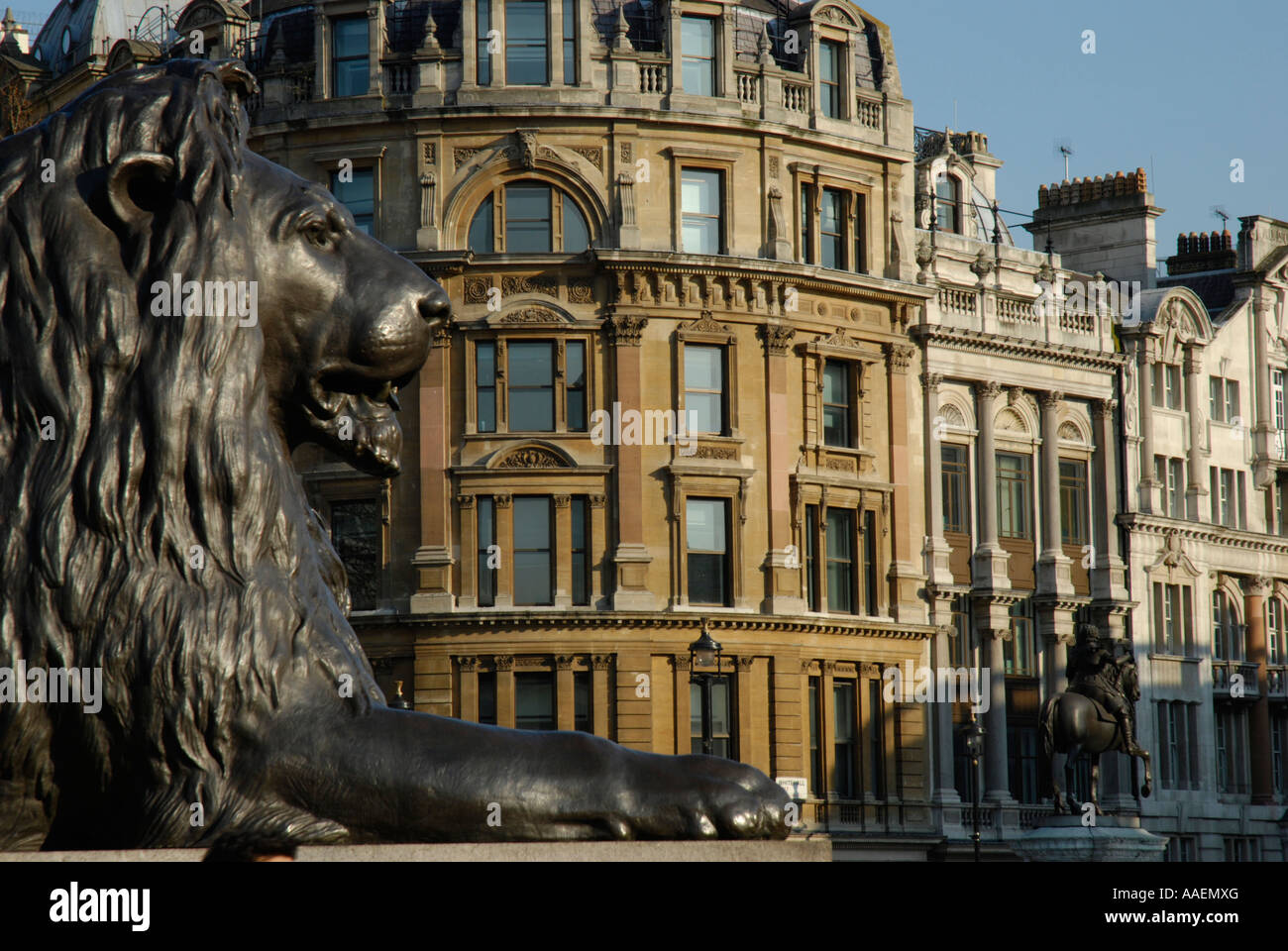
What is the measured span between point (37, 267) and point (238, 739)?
99 centimetres

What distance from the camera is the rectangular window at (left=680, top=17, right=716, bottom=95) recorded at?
129ft

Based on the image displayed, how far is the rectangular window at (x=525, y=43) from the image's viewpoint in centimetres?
3844

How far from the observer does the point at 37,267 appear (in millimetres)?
4027

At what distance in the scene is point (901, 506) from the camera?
4122 cm

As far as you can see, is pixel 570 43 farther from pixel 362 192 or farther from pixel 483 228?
pixel 362 192

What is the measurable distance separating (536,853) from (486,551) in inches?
1332

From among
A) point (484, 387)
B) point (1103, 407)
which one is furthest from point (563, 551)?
point (1103, 407)

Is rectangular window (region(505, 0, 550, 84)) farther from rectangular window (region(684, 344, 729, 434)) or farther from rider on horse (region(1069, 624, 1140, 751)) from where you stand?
rider on horse (region(1069, 624, 1140, 751))

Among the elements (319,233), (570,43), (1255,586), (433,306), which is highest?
(570,43)

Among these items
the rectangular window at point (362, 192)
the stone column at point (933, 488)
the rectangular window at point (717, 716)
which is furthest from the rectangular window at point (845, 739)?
the rectangular window at point (362, 192)

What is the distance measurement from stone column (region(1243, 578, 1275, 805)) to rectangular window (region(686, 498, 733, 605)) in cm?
1673

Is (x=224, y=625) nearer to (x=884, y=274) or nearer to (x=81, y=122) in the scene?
(x=81, y=122)

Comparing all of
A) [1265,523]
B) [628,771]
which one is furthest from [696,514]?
[628,771]
